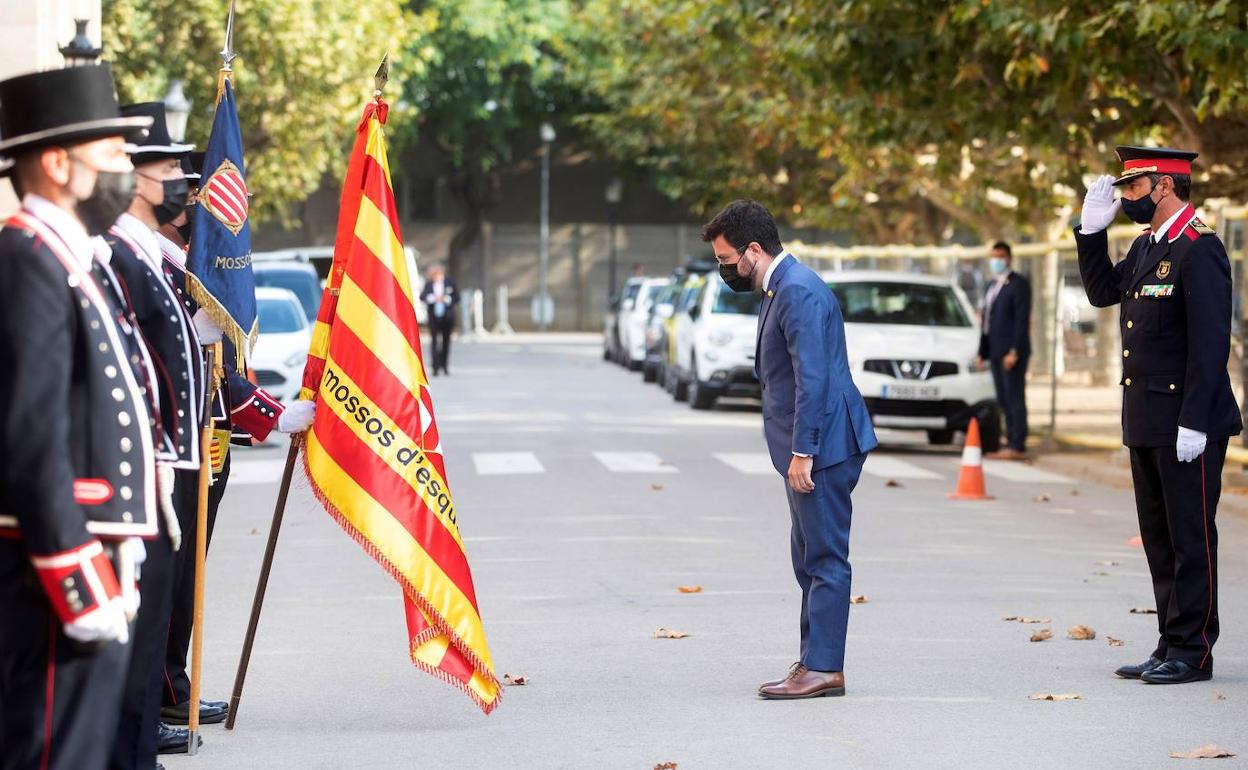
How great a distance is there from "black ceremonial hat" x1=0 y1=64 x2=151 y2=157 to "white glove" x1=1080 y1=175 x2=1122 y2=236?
490 centimetres

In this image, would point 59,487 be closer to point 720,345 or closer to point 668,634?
point 668,634

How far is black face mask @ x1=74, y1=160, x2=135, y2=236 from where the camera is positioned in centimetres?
442

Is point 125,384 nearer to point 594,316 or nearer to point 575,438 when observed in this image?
point 575,438

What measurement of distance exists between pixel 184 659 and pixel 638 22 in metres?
31.3

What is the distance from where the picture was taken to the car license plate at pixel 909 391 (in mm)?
20156

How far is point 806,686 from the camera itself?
7.75 meters

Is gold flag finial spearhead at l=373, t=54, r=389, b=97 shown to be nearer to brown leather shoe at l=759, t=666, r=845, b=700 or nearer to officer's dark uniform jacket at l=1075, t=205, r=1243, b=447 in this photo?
brown leather shoe at l=759, t=666, r=845, b=700

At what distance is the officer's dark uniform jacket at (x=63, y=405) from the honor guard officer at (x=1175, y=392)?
16.1 ft

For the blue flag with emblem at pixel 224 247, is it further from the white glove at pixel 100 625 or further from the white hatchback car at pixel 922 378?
the white hatchback car at pixel 922 378

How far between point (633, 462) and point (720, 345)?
7720 mm

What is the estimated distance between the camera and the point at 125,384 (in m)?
4.43

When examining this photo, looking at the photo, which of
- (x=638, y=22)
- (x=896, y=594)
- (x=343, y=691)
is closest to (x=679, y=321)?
(x=638, y=22)

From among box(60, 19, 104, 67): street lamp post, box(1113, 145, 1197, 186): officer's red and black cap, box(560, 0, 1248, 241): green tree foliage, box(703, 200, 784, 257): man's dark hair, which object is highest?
box(560, 0, 1248, 241): green tree foliage

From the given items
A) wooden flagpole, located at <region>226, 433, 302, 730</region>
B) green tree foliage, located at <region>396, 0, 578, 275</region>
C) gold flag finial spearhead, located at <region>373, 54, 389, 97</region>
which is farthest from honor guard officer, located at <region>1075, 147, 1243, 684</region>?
green tree foliage, located at <region>396, 0, 578, 275</region>
